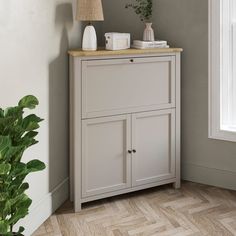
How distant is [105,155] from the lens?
130 inches

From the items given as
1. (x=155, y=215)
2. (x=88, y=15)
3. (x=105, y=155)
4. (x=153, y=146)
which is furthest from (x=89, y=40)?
(x=155, y=215)

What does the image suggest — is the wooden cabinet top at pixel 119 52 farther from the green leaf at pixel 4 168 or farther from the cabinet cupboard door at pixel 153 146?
the green leaf at pixel 4 168

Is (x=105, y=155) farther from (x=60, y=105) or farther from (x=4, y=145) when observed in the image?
(x=4, y=145)

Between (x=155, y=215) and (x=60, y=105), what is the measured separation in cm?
99

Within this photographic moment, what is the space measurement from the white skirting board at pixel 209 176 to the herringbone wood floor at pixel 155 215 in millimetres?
68

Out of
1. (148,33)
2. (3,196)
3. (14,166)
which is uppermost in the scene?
(148,33)

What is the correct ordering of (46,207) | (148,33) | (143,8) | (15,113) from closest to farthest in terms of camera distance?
(15,113), (46,207), (148,33), (143,8)

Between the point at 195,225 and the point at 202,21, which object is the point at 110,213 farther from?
the point at 202,21

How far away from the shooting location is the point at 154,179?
140 inches

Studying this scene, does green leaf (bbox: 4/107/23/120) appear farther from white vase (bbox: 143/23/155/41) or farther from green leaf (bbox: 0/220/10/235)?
white vase (bbox: 143/23/155/41)

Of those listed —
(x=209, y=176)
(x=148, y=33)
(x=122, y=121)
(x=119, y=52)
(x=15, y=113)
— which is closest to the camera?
(x=15, y=113)

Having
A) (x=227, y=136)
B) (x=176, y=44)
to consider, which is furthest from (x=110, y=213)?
(x=176, y=44)

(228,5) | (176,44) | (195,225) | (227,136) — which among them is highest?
(228,5)

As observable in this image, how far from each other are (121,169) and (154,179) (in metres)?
0.31
